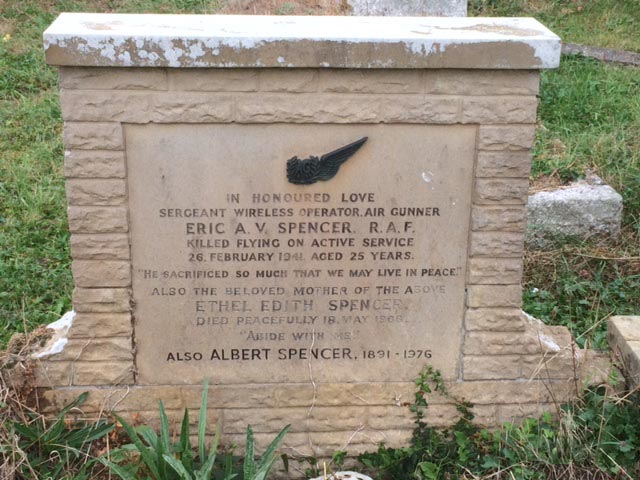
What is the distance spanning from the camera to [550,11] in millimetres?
10328

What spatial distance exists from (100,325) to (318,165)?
47.8 inches

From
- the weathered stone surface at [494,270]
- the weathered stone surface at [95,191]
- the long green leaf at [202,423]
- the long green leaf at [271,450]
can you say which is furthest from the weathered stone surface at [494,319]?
the weathered stone surface at [95,191]

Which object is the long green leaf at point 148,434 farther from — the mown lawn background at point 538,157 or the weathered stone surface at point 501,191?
the weathered stone surface at point 501,191

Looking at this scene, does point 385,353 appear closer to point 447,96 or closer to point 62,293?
point 447,96

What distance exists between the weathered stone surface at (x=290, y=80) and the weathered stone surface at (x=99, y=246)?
908 mm

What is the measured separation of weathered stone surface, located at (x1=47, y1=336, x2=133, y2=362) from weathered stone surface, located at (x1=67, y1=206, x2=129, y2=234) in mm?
521

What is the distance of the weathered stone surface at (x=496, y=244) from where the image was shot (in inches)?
150

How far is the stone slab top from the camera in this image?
3383mm

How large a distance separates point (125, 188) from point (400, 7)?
4.31 metres

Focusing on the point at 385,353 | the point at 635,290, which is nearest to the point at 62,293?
the point at 385,353

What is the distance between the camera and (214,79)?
3.51 m

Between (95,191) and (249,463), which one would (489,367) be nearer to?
Result: (249,463)

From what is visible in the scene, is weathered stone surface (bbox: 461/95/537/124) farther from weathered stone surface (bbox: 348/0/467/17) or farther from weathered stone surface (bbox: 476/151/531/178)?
weathered stone surface (bbox: 348/0/467/17)

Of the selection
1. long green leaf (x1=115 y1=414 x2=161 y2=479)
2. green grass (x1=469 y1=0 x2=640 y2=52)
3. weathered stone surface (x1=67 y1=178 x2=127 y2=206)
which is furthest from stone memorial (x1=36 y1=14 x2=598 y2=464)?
green grass (x1=469 y1=0 x2=640 y2=52)
